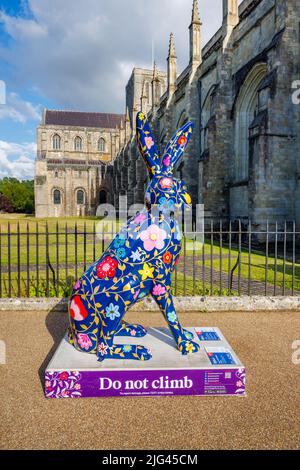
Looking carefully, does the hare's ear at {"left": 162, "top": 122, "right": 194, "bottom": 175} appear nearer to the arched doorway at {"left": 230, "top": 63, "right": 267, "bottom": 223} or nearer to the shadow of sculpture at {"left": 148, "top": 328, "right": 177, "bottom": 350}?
the shadow of sculpture at {"left": 148, "top": 328, "right": 177, "bottom": 350}

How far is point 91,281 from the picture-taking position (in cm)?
333

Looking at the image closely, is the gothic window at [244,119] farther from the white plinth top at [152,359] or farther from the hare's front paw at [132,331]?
the white plinth top at [152,359]

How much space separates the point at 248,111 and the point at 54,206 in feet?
124

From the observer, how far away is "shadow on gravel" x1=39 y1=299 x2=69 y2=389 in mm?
4385

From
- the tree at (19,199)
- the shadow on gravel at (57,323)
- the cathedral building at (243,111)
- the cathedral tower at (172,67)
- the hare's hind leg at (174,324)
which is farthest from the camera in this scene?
the tree at (19,199)

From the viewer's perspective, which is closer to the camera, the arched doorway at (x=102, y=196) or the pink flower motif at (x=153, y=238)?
the pink flower motif at (x=153, y=238)

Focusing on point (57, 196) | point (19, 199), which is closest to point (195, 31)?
point (57, 196)

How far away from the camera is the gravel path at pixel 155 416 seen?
8.29 ft

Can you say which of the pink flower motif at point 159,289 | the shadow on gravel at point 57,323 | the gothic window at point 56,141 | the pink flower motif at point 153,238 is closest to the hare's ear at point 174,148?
the pink flower motif at point 153,238

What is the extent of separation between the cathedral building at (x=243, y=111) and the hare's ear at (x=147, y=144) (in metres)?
11.6

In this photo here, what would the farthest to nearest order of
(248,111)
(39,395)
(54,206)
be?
1. (54,206)
2. (248,111)
3. (39,395)

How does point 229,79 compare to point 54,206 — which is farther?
point 54,206

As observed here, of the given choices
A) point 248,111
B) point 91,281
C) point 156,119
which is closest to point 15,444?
point 91,281
